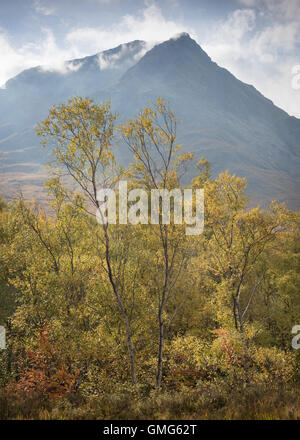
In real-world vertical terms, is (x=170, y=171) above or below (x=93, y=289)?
above

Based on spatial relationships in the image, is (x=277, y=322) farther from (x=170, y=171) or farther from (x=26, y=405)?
(x=26, y=405)

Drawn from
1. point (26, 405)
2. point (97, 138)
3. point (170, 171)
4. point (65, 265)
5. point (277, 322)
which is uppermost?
point (97, 138)

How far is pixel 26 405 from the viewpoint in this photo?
8.57 meters

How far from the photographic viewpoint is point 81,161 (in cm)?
1348

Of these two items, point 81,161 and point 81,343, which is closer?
point 81,161

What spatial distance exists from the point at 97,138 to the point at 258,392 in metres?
14.2
